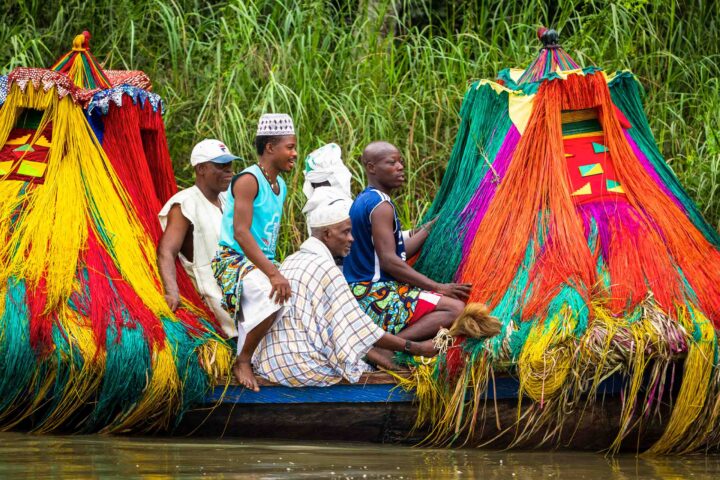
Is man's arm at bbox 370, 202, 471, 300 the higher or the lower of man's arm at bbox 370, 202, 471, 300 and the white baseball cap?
the lower

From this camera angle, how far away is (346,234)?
5184 mm

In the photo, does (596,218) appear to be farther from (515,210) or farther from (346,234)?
(346,234)

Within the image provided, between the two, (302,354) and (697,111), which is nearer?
(302,354)

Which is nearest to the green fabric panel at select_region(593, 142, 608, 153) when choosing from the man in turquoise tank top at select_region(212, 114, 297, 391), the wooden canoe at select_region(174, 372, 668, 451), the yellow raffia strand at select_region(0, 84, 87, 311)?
the wooden canoe at select_region(174, 372, 668, 451)

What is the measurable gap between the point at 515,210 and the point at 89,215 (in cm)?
195

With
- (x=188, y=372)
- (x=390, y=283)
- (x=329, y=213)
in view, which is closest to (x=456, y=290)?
(x=390, y=283)

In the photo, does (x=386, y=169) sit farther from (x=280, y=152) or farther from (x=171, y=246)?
(x=171, y=246)

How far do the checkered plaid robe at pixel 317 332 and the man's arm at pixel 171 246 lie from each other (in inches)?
23.0

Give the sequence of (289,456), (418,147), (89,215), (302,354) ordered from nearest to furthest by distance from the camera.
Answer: (289,456) < (302,354) < (89,215) < (418,147)

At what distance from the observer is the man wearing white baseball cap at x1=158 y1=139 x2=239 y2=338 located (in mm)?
5602

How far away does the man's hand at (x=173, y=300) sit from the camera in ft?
17.8

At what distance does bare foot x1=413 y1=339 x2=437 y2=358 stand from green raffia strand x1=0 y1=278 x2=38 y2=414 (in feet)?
5.32

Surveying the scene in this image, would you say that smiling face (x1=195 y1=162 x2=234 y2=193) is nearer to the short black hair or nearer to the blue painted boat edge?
the short black hair

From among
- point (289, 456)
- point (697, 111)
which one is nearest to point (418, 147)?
point (697, 111)
